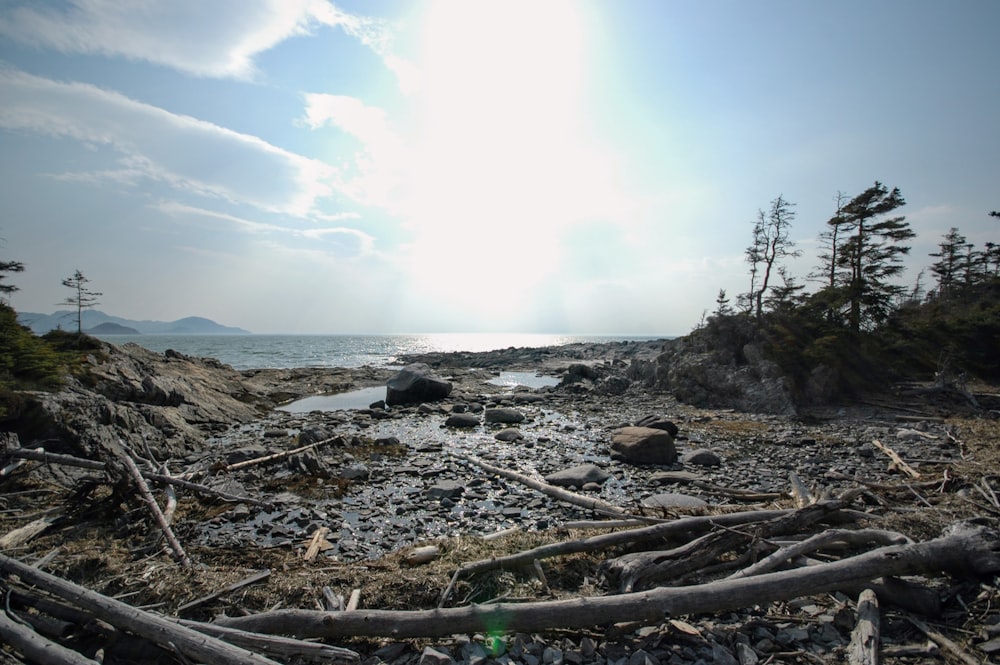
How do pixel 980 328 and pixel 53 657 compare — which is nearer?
pixel 53 657

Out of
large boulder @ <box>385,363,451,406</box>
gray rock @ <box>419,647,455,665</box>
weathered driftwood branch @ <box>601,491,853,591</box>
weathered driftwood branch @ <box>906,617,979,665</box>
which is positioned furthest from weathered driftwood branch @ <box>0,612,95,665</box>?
large boulder @ <box>385,363,451,406</box>

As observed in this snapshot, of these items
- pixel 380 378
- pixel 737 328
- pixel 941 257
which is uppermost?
pixel 941 257

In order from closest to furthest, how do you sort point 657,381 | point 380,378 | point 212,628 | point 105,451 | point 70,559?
point 212,628
point 70,559
point 105,451
point 657,381
point 380,378

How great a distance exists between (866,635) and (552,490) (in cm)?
662

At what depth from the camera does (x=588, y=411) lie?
24.2m

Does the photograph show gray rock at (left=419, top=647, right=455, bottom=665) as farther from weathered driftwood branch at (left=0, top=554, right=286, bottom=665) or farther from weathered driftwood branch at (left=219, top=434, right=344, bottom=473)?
weathered driftwood branch at (left=219, top=434, right=344, bottom=473)

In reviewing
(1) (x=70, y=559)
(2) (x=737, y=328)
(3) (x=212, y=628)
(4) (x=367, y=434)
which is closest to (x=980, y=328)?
(2) (x=737, y=328)

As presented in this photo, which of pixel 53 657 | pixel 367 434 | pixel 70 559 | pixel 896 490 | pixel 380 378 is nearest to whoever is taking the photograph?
pixel 53 657

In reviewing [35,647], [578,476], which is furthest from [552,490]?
[35,647]

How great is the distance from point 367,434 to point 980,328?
34800 millimetres

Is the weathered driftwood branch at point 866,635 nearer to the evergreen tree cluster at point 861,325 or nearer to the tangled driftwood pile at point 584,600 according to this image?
the tangled driftwood pile at point 584,600

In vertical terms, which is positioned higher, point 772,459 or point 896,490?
point 896,490

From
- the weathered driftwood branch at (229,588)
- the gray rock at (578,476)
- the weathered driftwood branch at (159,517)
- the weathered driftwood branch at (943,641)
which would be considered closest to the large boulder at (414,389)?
the gray rock at (578,476)

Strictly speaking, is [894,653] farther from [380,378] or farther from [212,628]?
[380,378]
